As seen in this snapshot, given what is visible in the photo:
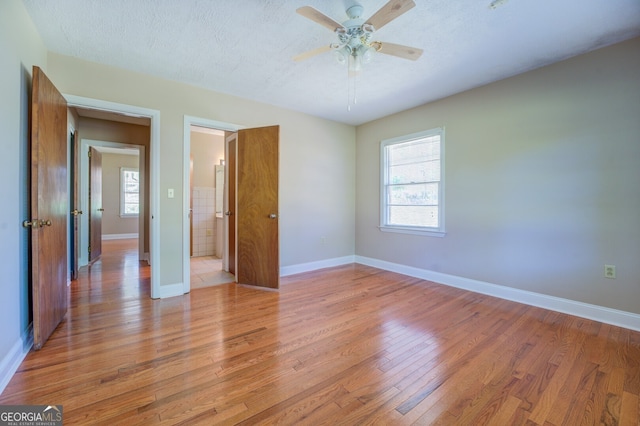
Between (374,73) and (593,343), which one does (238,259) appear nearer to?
(374,73)

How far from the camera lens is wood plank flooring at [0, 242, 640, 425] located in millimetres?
1441

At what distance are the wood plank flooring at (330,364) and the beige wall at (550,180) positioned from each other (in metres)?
Result: 0.48

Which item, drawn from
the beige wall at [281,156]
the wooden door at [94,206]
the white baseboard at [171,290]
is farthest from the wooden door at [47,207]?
the wooden door at [94,206]

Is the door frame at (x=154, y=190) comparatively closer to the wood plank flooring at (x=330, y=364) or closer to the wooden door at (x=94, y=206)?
the wood plank flooring at (x=330, y=364)

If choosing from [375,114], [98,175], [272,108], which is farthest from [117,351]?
[98,175]

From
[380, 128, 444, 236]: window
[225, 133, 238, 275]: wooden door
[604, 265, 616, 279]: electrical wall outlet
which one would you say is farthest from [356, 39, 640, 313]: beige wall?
[225, 133, 238, 275]: wooden door

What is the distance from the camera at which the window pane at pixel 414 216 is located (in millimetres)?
3943

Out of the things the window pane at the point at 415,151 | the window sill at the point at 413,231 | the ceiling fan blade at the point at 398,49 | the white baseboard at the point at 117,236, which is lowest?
the white baseboard at the point at 117,236

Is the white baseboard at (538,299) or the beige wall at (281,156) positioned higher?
the beige wall at (281,156)

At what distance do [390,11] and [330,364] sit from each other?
2.40 metres

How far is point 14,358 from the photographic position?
5.73ft

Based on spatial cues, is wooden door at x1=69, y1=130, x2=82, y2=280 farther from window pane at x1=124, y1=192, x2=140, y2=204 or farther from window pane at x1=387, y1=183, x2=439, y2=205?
window pane at x1=124, y1=192, x2=140, y2=204

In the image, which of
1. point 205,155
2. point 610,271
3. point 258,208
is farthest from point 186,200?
point 610,271

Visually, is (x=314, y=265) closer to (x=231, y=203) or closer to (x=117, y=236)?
(x=231, y=203)
